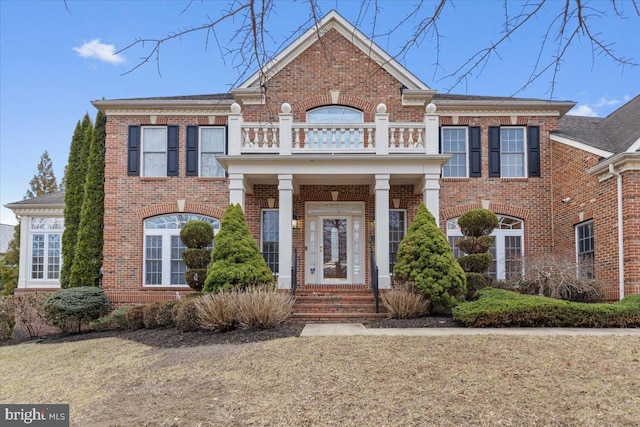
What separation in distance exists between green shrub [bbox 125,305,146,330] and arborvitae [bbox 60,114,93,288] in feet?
16.0

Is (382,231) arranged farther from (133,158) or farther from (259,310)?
(133,158)

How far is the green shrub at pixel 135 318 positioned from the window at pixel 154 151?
4994 mm

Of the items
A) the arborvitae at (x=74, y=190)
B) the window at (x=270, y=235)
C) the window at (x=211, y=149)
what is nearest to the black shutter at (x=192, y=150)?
the window at (x=211, y=149)

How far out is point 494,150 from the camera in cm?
1520

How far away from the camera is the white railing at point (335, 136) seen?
12.8m

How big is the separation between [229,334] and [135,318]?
3.46 meters

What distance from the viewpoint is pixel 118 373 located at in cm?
782

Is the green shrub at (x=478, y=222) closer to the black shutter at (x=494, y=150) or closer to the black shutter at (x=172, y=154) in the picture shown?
the black shutter at (x=494, y=150)

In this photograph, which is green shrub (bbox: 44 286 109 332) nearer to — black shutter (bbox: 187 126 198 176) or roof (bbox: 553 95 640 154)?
black shutter (bbox: 187 126 198 176)

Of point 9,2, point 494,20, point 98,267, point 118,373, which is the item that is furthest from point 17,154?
point 494,20

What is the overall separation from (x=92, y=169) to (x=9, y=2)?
11.8m

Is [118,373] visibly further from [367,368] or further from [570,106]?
[570,106]

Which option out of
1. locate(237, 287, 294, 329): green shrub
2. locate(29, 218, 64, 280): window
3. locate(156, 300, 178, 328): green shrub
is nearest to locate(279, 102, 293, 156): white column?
locate(237, 287, 294, 329): green shrub

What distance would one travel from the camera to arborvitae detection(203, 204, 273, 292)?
1068cm
